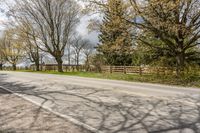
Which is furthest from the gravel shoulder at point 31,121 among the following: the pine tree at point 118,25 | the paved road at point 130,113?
the pine tree at point 118,25

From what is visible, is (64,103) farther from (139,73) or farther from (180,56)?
(139,73)

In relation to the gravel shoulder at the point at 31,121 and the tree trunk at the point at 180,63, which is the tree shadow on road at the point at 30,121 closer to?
the gravel shoulder at the point at 31,121

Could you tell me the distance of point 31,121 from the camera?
775cm

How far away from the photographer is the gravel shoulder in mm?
6844

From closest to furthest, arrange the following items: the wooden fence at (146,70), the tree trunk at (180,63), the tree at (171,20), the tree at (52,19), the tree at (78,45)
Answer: the tree at (171,20), the tree trunk at (180,63), the wooden fence at (146,70), the tree at (52,19), the tree at (78,45)

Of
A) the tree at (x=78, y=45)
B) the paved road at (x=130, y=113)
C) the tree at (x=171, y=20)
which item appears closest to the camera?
the paved road at (x=130, y=113)

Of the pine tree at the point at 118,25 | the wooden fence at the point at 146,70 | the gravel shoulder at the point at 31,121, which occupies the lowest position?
the gravel shoulder at the point at 31,121

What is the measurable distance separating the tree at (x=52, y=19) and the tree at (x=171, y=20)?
22.6 metres

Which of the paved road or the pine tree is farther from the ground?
the pine tree

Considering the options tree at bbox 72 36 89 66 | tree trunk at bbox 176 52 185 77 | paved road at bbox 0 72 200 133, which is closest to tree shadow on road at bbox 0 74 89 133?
paved road at bbox 0 72 200 133

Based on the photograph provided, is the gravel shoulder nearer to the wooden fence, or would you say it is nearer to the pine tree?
the pine tree

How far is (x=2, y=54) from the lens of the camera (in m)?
84.2

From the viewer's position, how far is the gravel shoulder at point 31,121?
6844mm

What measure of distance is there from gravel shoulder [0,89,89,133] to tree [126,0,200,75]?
540 inches
